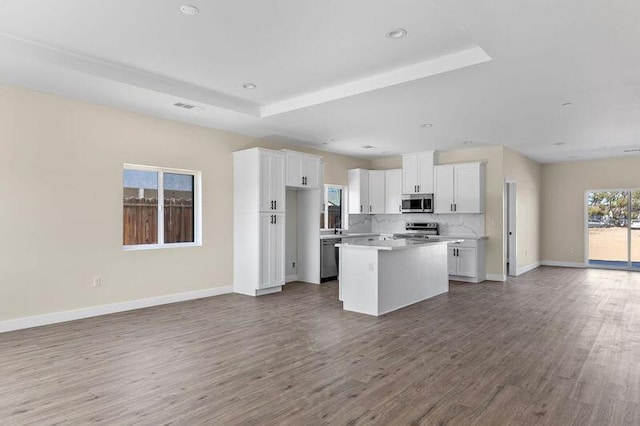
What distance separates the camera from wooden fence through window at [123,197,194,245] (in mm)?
5602

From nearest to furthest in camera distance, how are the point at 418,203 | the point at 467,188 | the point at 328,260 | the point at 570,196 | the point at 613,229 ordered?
the point at 328,260
the point at 467,188
the point at 418,203
the point at 613,229
the point at 570,196

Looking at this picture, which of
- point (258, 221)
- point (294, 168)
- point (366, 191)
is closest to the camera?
point (258, 221)

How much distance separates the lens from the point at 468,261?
310 inches

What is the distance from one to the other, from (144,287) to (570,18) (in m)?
5.56

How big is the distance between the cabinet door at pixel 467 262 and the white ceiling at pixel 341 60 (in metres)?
2.58

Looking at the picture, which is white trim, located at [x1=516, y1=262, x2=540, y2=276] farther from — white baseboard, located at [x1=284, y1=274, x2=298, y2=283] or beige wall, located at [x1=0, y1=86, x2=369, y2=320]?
beige wall, located at [x1=0, y1=86, x2=369, y2=320]

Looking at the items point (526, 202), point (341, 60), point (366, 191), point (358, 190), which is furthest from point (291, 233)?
point (526, 202)

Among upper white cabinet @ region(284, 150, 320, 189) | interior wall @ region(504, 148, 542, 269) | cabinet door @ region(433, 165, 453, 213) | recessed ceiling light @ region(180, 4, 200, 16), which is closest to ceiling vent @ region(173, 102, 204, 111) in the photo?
upper white cabinet @ region(284, 150, 320, 189)

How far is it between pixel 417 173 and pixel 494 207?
1700 millimetres

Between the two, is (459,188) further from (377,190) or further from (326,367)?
(326,367)

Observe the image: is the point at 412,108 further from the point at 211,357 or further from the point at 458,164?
the point at 211,357

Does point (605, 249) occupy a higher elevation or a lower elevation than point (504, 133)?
lower

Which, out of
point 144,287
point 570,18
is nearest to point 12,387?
point 144,287

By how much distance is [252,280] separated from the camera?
647cm
